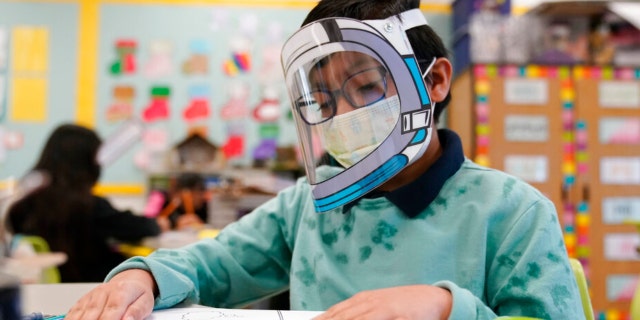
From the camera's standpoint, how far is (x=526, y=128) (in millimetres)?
3537

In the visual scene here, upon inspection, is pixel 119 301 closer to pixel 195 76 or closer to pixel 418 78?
pixel 418 78

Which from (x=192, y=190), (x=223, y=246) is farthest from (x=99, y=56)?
(x=223, y=246)

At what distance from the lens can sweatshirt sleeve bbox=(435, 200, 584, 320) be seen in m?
0.69

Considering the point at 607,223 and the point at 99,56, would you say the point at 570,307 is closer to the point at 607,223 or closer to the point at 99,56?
the point at 607,223

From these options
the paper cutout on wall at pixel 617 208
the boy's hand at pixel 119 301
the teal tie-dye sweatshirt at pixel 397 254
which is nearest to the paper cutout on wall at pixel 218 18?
the paper cutout on wall at pixel 617 208

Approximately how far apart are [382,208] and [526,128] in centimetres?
289

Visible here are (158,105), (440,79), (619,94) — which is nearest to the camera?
(440,79)

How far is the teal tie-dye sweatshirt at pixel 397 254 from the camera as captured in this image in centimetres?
72

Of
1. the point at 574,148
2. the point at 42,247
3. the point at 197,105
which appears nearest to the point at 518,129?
the point at 574,148

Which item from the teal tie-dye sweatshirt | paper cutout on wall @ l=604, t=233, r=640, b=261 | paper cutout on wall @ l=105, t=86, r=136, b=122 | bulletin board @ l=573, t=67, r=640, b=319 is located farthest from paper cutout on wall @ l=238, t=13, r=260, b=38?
the teal tie-dye sweatshirt

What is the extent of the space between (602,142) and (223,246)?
3158 mm

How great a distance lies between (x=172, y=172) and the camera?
435 cm

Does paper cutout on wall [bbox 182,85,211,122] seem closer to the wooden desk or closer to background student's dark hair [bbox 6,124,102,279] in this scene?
background student's dark hair [bbox 6,124,102,279]

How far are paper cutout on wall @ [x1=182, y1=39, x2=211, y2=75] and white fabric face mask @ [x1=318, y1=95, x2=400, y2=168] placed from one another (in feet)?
12.9
